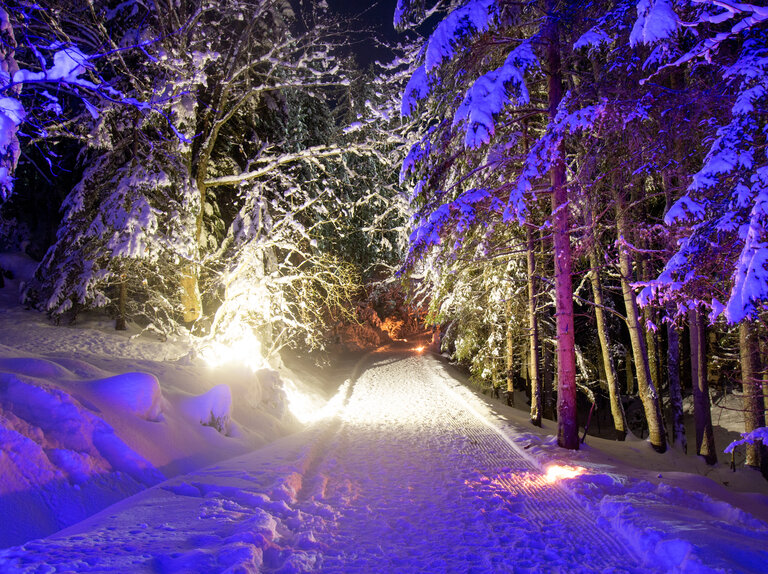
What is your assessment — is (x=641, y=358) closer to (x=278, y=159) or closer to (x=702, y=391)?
(x=702, y=391)

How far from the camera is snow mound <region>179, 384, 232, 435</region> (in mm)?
7255

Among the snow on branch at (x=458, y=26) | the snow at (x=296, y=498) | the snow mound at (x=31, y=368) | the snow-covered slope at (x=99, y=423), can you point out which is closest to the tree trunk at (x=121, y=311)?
the snow-covered slope at (x=99, y=423)

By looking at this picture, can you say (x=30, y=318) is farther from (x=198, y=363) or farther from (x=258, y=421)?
(x=258, y=421)

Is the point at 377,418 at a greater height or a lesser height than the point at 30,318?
lesser

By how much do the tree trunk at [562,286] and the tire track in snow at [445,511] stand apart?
1.16 m

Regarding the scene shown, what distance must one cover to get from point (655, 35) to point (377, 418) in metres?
9.36

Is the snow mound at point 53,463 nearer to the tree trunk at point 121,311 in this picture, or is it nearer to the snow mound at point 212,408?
the snow mound at point 212,408

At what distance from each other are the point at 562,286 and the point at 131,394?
7.38 metres

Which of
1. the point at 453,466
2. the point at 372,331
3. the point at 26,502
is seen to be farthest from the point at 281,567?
the point at 372,331

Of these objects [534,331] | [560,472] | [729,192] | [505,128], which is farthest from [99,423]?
[534,331]

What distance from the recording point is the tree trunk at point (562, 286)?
7.87 metres

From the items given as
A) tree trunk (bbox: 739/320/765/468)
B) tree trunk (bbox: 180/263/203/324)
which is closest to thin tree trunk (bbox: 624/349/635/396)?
tree trunk (bbox: 739/320/765/468)

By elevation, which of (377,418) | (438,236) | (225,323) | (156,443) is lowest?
(377,418)

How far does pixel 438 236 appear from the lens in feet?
25.1
